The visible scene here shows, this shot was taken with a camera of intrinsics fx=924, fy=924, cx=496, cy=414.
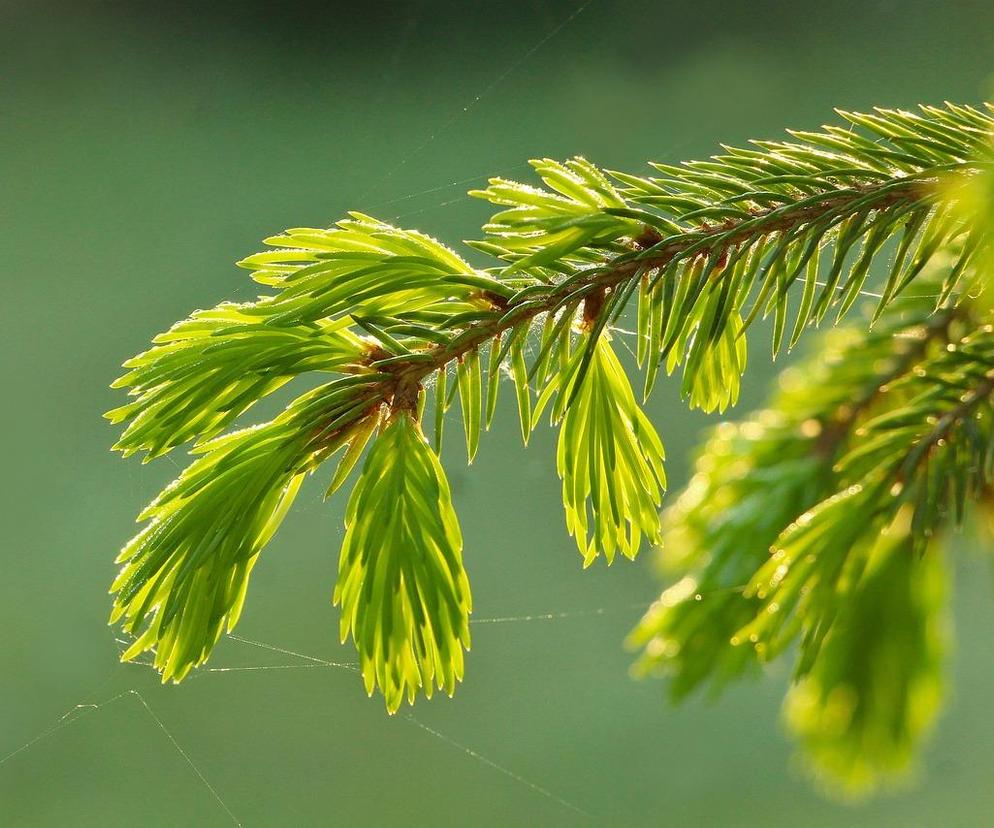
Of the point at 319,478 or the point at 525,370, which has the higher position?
the point at 525,370

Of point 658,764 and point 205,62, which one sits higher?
point 205,62

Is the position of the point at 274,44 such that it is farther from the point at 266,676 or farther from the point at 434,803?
the point at 434,803

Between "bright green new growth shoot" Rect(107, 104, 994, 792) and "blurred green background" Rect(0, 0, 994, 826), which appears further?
"blurred green background" Rect(0, 0, 994, 826)

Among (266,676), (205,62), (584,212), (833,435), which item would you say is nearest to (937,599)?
(833,435)

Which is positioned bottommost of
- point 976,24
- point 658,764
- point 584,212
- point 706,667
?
point 658,764

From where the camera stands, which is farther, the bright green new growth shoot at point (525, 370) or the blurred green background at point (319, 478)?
the blurred green background at point (319, 478)

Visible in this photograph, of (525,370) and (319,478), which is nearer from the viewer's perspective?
(525,370)

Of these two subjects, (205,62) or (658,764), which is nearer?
(658,764)

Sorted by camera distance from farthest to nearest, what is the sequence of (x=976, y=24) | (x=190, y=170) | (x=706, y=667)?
1. (x=190, y=170)
2. (x=976, y=24)
3. (x=706, y=667)
